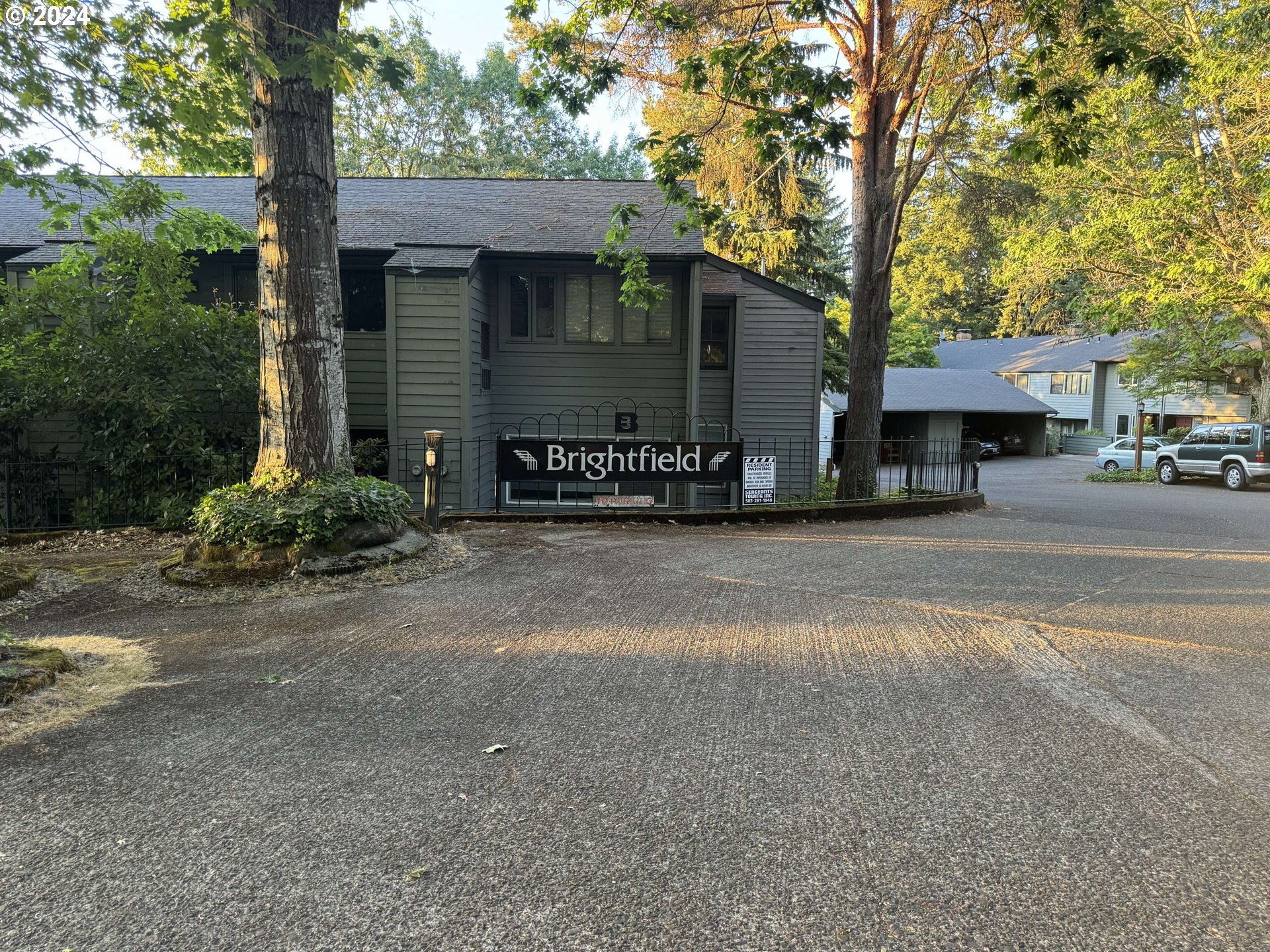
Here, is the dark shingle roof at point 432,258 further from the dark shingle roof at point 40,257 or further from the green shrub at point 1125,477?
the green shrub at point 1125,477

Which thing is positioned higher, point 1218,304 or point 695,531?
point 1218,304

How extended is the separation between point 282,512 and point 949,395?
3452 cm

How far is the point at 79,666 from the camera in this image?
15.6 feet

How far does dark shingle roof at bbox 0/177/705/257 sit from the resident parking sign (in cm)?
389

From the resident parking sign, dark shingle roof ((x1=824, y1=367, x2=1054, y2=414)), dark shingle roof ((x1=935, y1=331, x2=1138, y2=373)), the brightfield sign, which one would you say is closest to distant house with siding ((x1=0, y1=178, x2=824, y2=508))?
the brightfield sign

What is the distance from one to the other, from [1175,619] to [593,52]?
1010 centimetres

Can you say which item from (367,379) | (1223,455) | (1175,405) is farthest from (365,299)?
(1175,405)

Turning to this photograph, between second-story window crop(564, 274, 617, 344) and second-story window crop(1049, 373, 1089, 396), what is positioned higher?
second-story window crop(1049, 373, 1089, 396)

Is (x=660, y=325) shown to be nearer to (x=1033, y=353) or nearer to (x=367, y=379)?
(x=367, y=379)

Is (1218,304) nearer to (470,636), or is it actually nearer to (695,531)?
(695,531)

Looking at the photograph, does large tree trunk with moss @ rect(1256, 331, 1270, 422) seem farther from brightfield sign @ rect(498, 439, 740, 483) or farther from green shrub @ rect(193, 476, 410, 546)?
green shrub @ rect(193, 476, 410, 546)

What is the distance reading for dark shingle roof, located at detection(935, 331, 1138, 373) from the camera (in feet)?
135

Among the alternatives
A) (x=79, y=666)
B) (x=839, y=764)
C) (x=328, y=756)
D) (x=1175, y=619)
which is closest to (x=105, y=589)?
(x=79, y=666)

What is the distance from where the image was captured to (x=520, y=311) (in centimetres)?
1440
